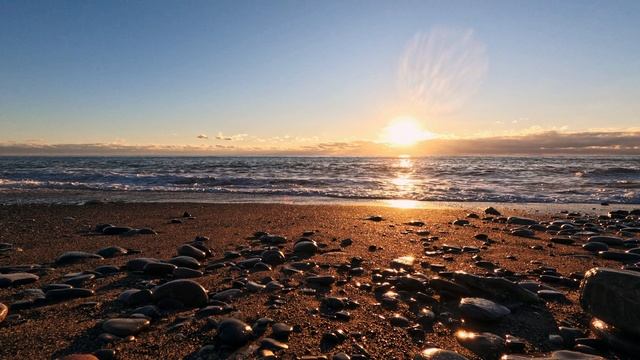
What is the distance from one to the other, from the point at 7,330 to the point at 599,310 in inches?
176

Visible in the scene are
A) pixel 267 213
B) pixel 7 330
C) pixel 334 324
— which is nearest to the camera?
pixel 7 330

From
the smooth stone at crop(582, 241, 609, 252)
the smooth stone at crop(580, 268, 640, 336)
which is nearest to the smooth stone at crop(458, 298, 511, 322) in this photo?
the smooth stone at crop(580, 268, 640, 336)

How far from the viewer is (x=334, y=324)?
3201mm

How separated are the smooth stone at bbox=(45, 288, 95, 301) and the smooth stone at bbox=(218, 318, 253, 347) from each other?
1.79m

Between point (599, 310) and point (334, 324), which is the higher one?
point (599, 310)

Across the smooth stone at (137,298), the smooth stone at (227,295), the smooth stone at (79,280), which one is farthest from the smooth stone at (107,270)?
the smooth stone at (227,295)

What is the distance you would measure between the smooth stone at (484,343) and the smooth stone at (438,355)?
0.27m

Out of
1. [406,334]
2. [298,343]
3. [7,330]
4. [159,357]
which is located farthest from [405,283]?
[7,330]

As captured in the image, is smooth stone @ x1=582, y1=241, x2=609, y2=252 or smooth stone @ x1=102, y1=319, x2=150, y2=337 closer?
smooth stone @ x1=102, y1=319, x2=150, y2=337

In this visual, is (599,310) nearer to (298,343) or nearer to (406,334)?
(406,334)

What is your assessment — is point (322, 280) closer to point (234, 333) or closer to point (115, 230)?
point (234, 333)

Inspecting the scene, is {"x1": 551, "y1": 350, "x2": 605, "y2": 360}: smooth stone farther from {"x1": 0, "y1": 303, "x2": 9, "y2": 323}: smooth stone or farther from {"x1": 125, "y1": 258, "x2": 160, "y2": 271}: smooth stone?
{"x1": 125, "y1": 258, "x2": 160, "y2": 271}: smooth stone

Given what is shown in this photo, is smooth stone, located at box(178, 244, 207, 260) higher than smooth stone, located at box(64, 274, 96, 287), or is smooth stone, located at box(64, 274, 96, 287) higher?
smooth stone, located at box(64, 274, 96, 287)

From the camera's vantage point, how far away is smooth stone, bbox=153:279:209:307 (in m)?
3.51
